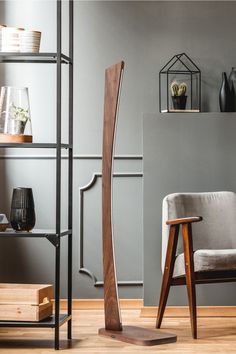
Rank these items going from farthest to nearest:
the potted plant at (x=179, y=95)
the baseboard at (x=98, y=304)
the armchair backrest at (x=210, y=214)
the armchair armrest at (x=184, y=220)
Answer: the baseboard at (x=98, y=304) → the potted plant at (x=179, y=95) → the armchair backrest at (x=210, y=214) → the armchair armrest at (x=184, y=220)

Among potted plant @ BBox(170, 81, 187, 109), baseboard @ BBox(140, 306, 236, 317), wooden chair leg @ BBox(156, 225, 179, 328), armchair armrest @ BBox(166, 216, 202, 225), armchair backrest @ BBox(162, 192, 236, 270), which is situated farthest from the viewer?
potted plant @ BBox(170, 81, 187, 109)

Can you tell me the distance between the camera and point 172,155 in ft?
16.9

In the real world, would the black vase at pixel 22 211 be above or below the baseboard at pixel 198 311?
above

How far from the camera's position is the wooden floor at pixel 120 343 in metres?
4.01

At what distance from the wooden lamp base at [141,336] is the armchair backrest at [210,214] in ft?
2.46

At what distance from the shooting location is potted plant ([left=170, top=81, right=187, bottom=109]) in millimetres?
5250

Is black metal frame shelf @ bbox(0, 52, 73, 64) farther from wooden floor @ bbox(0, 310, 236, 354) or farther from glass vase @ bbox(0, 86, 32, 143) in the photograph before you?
wooden floor @ bbox(0, 310, 236, 354)

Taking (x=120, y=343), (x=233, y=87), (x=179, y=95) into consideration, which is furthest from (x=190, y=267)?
(x=233, y=87)

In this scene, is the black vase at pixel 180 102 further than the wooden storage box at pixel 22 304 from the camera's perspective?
Yes

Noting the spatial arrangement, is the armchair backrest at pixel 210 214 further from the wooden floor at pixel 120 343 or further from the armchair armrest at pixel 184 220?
the wooden floor at pixel 120 343

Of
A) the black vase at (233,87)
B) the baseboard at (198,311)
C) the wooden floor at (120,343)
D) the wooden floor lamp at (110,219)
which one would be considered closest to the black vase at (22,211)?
the wooden floor lamp at (110,219)

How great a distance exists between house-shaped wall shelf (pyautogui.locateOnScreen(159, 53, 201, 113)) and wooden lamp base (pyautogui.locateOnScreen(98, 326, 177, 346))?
5.75 feet

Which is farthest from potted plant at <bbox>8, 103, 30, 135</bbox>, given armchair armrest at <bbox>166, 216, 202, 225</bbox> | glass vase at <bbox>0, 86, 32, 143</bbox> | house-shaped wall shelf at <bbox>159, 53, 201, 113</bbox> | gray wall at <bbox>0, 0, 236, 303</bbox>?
house-shaped wall shelf at <bbox>159, 53, 201, 113</bbox>

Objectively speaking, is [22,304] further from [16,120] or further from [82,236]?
[82,236]
